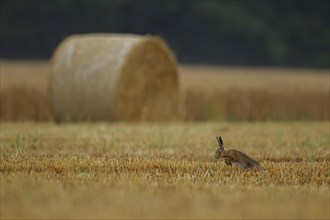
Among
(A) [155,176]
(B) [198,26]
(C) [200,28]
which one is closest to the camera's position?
(A) [155,176]

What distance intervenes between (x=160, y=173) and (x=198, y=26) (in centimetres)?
2950

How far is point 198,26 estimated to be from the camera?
35781 millimetres

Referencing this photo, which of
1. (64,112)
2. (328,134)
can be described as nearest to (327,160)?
(328,134)

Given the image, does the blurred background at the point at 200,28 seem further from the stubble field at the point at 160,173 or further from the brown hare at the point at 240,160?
the brown hare at the point at 240,160

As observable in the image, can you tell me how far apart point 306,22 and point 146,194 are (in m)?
31.3

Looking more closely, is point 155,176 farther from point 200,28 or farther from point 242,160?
point 200,28

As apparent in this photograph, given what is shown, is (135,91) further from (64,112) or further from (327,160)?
(327,160)

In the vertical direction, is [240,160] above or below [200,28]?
below

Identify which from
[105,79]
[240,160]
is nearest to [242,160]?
[240,160]

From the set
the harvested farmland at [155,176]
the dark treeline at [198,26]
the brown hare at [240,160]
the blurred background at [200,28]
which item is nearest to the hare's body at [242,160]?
the brown hare at [240,160]

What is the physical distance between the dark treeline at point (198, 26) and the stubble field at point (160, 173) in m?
22.2

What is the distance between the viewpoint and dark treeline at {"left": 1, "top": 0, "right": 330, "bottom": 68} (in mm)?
34094

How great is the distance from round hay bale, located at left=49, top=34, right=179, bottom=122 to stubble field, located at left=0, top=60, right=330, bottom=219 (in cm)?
61

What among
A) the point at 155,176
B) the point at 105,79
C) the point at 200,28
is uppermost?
the point at 200,28
